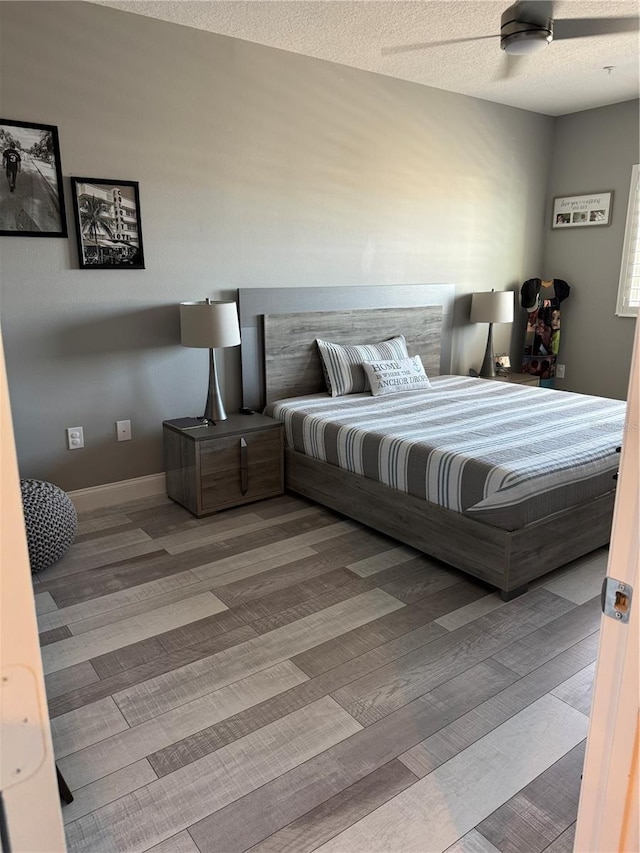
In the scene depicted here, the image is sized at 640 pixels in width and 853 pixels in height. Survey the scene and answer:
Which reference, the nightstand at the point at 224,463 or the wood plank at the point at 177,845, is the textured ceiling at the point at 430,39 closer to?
the nightstand at the point at 224,463

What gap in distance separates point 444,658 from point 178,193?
2.79 m

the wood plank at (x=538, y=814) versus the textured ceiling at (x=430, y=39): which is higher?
the textured ceiling at (x=430, y=39)

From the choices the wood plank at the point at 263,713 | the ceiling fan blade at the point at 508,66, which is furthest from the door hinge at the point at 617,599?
the ceiling fan blade at the point at 508,66

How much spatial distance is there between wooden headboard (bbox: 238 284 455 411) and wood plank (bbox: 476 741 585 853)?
2728mm

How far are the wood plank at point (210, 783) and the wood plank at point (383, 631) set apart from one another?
0.21 metres

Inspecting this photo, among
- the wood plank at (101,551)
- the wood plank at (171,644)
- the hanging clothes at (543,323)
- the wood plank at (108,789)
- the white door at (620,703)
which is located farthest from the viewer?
the hanging clothes at (543,323)

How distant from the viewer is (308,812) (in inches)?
61.8

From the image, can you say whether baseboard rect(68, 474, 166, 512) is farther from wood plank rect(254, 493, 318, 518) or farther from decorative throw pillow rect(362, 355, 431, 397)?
decorative throw pillow rect(362, 355, 431, 397)

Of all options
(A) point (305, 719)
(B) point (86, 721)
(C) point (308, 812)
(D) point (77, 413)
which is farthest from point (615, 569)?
(D) point (77, 413)

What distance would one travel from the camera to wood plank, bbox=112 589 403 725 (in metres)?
1.97

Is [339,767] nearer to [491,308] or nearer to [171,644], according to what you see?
[171,644]

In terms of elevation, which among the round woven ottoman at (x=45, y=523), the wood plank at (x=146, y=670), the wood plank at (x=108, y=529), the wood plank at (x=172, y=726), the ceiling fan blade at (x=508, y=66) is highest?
the ceiling fan blade at (x=508, y=66)

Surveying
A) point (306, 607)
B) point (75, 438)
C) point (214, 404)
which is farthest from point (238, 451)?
point (306, 607)

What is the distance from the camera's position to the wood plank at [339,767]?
4.98ft
